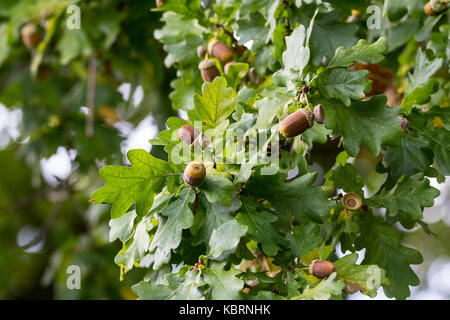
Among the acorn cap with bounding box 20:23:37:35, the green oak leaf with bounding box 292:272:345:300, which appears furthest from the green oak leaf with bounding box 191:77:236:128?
the acorn cap with bounding box 20:23:37:35

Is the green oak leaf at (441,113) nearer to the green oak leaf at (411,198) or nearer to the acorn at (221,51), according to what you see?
the green oak leaf at (411,198)

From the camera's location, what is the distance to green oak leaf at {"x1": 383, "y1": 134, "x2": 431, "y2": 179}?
1062mm

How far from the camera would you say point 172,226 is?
0.86m

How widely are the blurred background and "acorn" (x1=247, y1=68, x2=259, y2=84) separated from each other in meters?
0.81

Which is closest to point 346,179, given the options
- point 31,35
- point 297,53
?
point 297,53

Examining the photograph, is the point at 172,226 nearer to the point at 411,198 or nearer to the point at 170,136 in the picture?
the point at 170,136

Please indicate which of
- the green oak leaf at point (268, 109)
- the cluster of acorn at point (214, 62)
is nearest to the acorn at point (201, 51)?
the cluster of acorn at point (214, 62)

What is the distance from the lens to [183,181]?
91cm

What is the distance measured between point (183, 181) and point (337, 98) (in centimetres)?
29

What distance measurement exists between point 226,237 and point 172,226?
10 centimetres

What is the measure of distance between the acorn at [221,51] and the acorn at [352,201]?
401mm

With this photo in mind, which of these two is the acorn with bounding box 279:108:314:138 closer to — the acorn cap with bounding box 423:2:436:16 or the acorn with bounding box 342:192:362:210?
the acorn with bounding box 342:192:362:210

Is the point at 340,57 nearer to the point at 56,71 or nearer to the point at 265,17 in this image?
the point at 265,17

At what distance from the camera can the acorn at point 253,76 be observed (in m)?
1.20
